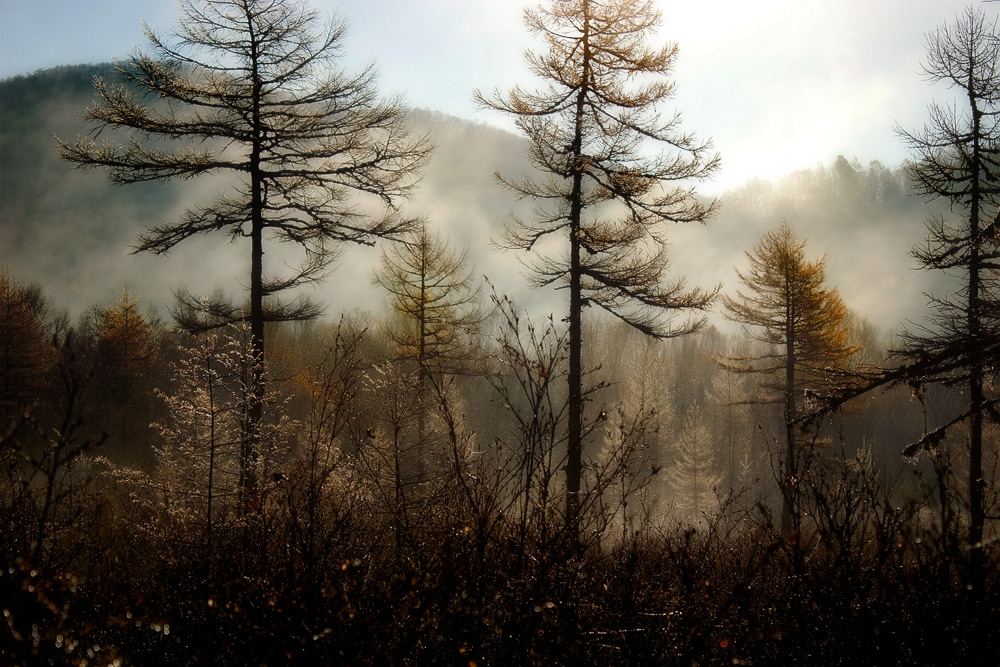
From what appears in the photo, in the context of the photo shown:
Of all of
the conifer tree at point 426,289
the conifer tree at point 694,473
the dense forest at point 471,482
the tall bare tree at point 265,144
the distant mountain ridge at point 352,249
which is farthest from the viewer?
the distant mountain ridge at point 352,249

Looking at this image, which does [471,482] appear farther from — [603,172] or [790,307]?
[790,307]

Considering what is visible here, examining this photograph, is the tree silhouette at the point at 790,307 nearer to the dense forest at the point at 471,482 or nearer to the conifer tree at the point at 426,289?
the dense forest at the point at 471,482

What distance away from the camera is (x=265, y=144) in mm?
11383

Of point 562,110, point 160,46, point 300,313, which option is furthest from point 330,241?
point 562,110

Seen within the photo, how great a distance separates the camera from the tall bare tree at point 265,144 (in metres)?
10.6

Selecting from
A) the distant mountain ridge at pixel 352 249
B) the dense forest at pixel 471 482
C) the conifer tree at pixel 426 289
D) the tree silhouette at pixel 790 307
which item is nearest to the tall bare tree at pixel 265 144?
the dense forest at pixel 471 482

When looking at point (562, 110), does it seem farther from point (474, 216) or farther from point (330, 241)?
point (474, 216)

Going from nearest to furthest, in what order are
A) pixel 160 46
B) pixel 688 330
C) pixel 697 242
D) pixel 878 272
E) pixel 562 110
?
pixel 160 46, pixel 562 110, pixel 688 330, pixel 878 272, pixel 697 242

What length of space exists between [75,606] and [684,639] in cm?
306

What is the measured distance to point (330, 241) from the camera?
12.0m

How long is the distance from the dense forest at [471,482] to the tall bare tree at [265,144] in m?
0.17

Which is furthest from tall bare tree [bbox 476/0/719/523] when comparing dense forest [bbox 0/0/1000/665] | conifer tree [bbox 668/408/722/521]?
conifer tree [bbox 668/408/722/521]

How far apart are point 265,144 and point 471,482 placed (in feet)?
31.2

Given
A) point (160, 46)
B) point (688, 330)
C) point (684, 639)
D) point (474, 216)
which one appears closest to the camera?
point (684, 639)
